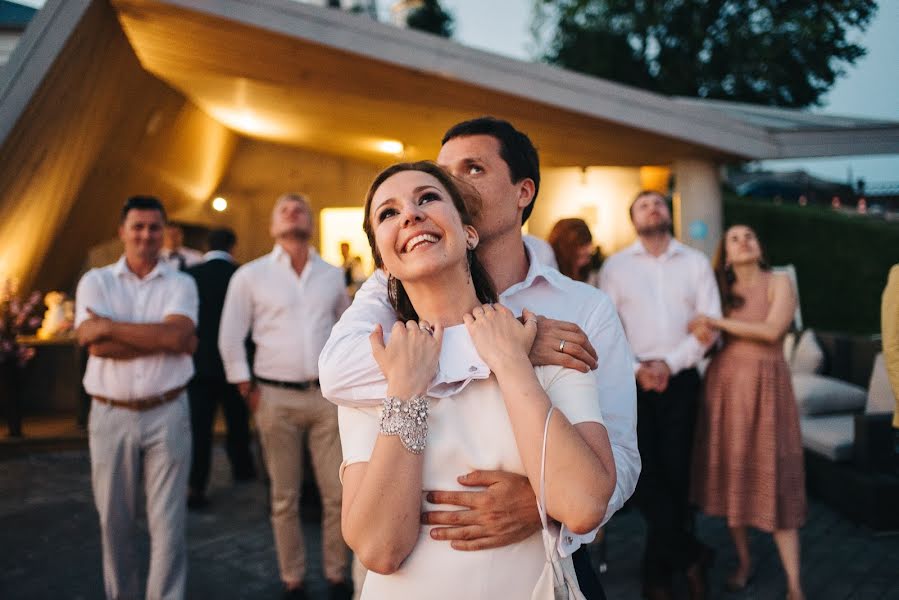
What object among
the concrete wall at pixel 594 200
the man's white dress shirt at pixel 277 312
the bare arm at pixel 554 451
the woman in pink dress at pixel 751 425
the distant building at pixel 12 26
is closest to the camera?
the bare arm at pixel 554 451

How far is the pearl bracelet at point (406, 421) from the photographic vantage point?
1438 millimetres

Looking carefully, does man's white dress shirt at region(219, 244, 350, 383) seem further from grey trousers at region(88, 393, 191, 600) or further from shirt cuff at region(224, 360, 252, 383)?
grey trousers at region(88, 393, 191, 600)

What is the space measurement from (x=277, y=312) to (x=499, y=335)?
300 centimetres

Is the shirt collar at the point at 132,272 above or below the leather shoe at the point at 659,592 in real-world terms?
above

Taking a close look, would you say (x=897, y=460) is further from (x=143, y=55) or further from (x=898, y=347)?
(x=143, y=55)

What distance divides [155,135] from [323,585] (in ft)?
26.0

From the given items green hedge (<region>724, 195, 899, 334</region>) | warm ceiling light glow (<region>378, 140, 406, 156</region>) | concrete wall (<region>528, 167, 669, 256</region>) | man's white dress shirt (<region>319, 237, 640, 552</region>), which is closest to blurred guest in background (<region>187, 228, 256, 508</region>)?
man's white dress shirt (<region>319, 237, 640, 552</region>)

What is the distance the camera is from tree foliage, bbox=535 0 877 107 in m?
23.7

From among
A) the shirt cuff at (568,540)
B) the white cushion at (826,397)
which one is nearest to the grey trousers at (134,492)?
the shirt cuff at (568,540)

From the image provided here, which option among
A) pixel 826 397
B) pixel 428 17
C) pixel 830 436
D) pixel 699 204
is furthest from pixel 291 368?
pixel 428 17

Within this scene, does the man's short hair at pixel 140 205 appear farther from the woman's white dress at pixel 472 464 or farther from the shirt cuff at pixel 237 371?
the woman's white dress at pixel 472 464

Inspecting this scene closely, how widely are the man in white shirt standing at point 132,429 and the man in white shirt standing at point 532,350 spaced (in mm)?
2090

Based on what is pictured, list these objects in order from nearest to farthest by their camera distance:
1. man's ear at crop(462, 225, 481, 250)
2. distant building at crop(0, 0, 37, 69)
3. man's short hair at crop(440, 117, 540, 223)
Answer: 1. man's ear at crop(462, 225, 481, 250)
2. man's short hair at crop(440, 117, 540, 223)
3. distant building at crop(0, 0, 37, 69)

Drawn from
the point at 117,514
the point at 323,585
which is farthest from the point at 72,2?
the point at 323,585
